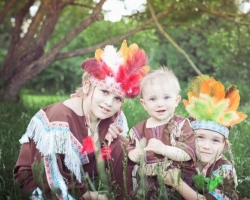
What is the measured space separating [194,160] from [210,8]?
5.37 meters

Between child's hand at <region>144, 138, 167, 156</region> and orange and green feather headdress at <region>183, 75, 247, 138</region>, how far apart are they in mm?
300

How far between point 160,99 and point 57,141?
741 mm

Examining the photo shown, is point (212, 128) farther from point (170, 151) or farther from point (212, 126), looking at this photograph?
point (170, 151)

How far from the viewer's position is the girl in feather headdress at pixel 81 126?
3082 millimetres

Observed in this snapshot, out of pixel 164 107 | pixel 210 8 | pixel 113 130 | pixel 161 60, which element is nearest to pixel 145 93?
pixel 164 107

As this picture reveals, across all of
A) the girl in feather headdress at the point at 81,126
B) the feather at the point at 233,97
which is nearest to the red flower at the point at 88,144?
the girl in feather headdress at the point at 81,126

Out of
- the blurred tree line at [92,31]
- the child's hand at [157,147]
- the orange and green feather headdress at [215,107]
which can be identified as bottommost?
the child's hand at [157,147]

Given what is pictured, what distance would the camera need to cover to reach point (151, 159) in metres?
3.16

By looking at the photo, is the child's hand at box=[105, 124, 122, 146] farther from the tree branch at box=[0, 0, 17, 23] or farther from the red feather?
the tree branch at box=[0, 0, 17, 23]

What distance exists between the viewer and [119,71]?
3.25 metres

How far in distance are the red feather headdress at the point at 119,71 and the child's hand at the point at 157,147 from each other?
381 mm

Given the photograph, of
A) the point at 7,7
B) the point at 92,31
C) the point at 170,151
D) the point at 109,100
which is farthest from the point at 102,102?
the point at 92,31

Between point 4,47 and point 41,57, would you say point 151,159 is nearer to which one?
point 41,57

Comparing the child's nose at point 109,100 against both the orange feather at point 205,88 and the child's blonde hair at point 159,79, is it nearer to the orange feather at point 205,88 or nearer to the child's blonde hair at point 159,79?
the child's blonde hair at point 159,79
